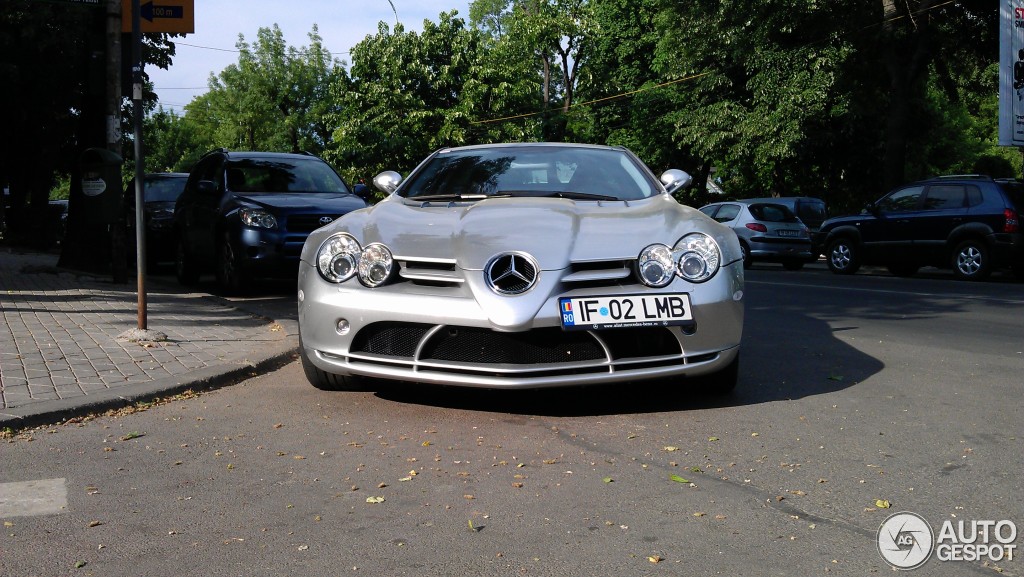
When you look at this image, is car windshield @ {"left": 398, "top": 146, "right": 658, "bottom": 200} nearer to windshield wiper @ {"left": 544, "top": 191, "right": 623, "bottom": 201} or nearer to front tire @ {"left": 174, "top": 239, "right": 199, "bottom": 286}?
windshield wiper @ {"left": 544, "top": 191, "right": 623, "bottom": 201}

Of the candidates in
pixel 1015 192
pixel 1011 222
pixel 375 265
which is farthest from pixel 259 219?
pixel 1015 192

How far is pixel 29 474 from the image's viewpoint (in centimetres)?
452

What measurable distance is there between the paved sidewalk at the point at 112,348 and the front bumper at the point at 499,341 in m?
1.41

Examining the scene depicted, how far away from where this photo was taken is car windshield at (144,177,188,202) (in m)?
17.8

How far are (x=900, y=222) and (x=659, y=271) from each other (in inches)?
599

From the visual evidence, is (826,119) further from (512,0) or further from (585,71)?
(512,0)

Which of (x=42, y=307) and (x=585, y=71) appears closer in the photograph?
(x=42, y=307)

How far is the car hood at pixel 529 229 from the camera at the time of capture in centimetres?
546

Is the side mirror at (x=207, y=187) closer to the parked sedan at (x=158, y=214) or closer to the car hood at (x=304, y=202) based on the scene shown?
the car hood at (x=304, y=202)

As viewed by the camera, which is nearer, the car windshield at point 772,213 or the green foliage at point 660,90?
the car windshield at point 772,213

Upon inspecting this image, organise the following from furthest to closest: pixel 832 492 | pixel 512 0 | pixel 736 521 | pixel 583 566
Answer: pixel 512 0 → pixel 832 492 → pixel 736 521 → pixel 583 566

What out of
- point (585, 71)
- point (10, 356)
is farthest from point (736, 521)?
point (585, 71)

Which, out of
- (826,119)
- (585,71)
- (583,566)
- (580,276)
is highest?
(585,71)

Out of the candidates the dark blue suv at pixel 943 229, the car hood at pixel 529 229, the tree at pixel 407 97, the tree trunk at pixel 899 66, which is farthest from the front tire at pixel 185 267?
the tree at pixel 407 97
